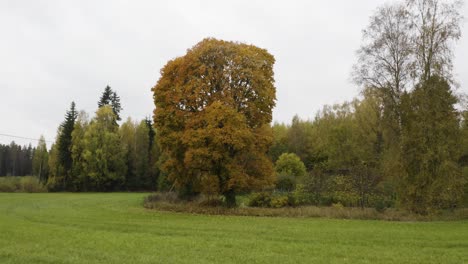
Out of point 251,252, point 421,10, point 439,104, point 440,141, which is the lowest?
point 251,252

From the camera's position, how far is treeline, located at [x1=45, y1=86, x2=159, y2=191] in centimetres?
6575

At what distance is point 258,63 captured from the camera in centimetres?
2891

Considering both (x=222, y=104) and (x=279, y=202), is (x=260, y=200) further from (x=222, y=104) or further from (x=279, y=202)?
(x=222, y=104)

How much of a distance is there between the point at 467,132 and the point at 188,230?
1926 cm

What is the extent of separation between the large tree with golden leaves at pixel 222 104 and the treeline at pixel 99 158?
1544 inches

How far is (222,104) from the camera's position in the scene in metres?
27.2

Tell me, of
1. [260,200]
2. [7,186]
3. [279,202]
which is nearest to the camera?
[279,202]

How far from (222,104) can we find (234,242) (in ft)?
46.3

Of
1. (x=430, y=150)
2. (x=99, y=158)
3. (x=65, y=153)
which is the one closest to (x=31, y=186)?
(x=65, y=153)

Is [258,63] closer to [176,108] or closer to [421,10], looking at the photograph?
[176,108]

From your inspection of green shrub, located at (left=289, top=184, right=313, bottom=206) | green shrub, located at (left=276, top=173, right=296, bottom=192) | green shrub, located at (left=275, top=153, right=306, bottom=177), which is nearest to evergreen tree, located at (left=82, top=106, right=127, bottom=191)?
green shrub, located at (left=275, top=153, right=306, bottom=177)

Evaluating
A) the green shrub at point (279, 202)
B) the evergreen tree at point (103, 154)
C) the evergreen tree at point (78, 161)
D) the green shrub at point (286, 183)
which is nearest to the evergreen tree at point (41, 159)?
the evergreen tree at point (78, 161)

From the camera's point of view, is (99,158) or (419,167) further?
(99,158)

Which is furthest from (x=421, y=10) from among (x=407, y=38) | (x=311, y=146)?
(x=311, y=146)
